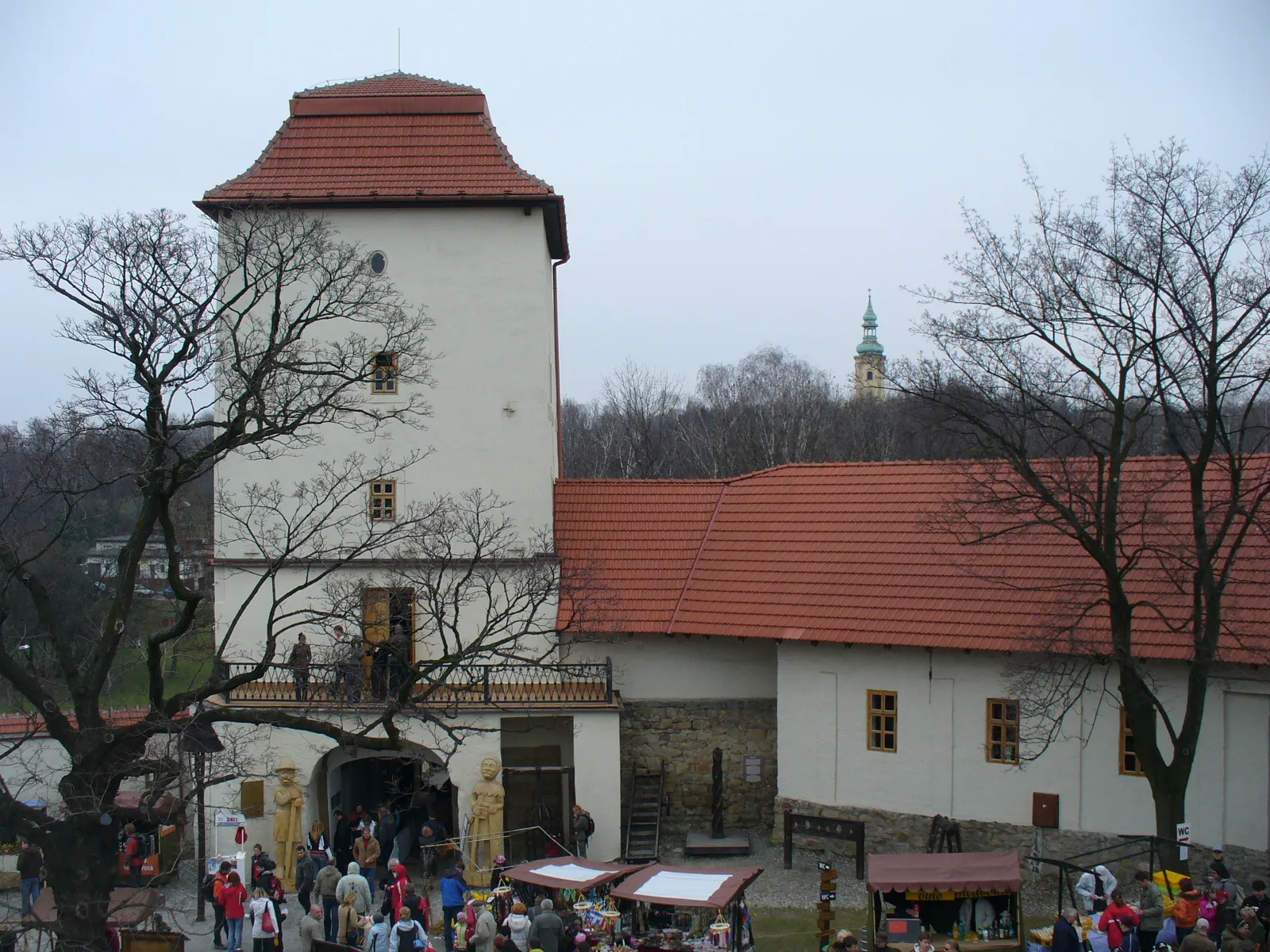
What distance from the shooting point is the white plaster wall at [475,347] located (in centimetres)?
2223

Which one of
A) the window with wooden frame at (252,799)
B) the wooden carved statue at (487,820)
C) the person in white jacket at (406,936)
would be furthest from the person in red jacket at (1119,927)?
the window with wooden frame at (252,799)

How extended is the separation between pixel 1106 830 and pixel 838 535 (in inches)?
262

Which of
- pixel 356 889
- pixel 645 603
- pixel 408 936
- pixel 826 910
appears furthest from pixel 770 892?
pixel 408 936

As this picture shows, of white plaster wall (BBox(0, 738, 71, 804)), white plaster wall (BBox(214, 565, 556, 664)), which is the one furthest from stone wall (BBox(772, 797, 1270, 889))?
white plaster wall (BBox(0, 738, 71, 804))

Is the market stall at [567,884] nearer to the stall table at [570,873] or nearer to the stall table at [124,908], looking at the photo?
the stall table at [570,873]

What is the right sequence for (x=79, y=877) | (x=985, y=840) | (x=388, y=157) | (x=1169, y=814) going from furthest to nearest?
(x=388, y=157)
(x=985, y=840)
(x=1169, y=814)
(x=79, y=877)

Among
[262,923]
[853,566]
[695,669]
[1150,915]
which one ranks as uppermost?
[853,566]

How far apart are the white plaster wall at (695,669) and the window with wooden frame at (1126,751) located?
619 cm

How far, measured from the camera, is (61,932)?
11.7 metres

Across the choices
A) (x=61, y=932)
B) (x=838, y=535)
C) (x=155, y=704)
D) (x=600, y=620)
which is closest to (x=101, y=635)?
(x=155, y=704)

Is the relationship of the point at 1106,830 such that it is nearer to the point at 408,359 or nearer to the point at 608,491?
the point at 608,491

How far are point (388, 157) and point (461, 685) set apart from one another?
10.0 m

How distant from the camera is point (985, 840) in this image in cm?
1902

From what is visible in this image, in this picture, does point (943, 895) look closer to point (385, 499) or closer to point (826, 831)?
point (826, 831)
